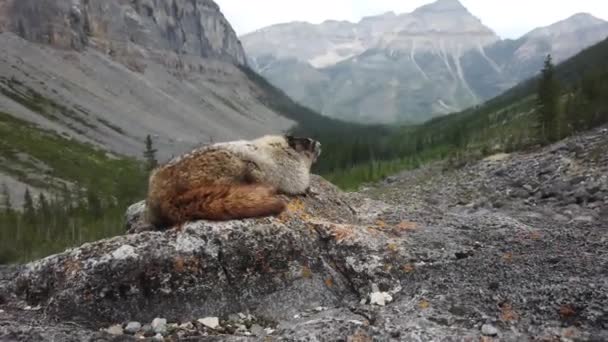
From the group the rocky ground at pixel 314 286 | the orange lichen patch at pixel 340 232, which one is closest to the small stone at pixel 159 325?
the rocky ground at pixel 314 286

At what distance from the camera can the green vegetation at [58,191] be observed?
63000mm

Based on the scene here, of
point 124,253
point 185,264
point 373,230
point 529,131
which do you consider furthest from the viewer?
point 529,131

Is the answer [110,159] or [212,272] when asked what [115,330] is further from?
[110,159]

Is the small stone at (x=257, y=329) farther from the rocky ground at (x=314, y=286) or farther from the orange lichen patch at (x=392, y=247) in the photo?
the orange lichen patch at (x=392, y=247)

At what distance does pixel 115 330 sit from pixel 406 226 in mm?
5268

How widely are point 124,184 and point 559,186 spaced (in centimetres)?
9313

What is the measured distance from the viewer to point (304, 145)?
31.1ft

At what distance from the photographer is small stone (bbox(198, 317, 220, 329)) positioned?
5.66 metres

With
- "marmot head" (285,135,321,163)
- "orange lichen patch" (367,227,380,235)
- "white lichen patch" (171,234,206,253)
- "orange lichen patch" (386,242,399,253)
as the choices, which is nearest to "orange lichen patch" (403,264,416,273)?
"orange lichen patch" (386,242,399,253)

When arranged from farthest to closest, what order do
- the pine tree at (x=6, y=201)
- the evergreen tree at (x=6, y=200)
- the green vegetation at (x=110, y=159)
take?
the evergreen tree at (x=6, y=200), the pine tree at (x=6, y=201), the green vegetation at (x=110, y=159)

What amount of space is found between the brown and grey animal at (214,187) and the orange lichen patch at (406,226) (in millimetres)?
2388

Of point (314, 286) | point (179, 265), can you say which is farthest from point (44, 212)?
point (314, 286)

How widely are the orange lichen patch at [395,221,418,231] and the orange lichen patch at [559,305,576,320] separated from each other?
10.3ft

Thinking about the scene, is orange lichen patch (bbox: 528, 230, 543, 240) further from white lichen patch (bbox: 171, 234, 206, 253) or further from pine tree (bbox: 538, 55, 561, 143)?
pine tree (bbox: 538, 55, 561, 143)
